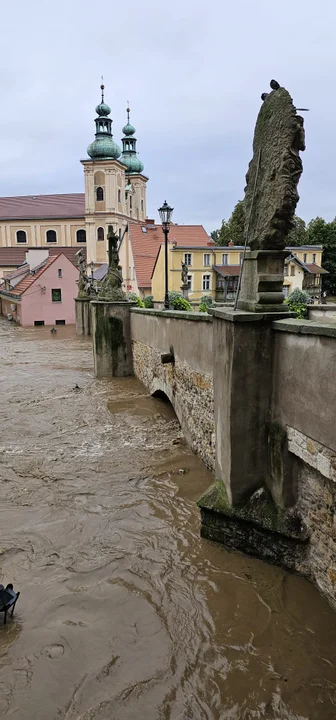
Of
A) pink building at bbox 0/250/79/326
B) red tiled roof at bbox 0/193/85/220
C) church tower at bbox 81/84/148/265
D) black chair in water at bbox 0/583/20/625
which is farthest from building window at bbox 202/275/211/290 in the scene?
black chair in water at bbox 0/583/20/625

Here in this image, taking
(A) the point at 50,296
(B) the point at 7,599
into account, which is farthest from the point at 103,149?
(B) the point at 7,599

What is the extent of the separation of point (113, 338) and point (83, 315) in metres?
16.5

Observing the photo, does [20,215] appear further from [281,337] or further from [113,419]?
[281,337]

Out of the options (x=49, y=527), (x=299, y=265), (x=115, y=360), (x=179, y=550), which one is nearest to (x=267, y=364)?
(x=179, y=550)

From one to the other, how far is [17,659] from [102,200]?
191 feet

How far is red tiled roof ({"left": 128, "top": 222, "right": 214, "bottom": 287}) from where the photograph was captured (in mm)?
36450

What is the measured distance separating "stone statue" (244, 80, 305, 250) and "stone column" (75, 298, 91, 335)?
26.0 metres

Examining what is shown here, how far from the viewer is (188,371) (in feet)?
28.2

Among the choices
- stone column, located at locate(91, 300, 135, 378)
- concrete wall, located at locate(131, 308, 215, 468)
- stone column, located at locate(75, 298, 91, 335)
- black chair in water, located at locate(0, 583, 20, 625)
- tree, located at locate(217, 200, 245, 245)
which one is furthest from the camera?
tree, located at locate(217, 200, 245, 245)

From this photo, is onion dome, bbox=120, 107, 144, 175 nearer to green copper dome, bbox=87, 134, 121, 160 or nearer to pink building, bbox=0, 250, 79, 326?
green copper dome, bbox=87, 134, 121, 160

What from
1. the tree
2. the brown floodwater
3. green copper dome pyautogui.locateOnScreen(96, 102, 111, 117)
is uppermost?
green copper dome pyautogui.locateOnScreen(96, 102, 111, 117)

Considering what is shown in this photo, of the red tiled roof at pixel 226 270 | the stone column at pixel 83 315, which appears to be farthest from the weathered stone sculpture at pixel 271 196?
the red tiled roof at pixel 226 270

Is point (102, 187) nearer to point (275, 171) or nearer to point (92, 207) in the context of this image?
point (92, 207)

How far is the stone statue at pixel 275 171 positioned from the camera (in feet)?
16.5
